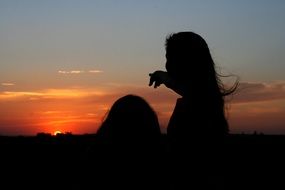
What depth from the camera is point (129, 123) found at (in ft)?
11.7

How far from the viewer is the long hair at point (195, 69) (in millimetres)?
3994

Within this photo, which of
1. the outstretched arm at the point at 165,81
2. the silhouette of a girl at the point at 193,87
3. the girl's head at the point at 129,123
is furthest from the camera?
the outstretched arm at the point at 165,81

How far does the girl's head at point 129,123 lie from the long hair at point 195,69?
0.53 m

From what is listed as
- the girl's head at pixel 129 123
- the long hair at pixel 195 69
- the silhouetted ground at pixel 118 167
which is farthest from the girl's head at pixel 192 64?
the girl's head at pixel 129 123

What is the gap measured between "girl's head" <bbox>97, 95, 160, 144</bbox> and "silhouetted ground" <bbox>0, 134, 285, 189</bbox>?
0.35 ft

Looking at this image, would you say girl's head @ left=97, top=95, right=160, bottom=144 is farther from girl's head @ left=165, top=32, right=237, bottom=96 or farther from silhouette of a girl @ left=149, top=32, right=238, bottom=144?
girl's head @ left=165, top=32, right=237, bottom=96

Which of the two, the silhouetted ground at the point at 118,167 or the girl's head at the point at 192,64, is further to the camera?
the girl's head at the point at 192,64

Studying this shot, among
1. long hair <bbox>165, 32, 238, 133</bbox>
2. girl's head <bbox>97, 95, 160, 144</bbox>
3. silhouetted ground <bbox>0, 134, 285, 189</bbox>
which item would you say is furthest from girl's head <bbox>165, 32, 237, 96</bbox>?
girl's head <bbox>97, 95, 160, 144</bbox>

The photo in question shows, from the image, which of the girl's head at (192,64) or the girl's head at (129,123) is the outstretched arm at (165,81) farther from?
the girl's head at (129,123)

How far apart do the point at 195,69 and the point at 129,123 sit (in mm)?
827

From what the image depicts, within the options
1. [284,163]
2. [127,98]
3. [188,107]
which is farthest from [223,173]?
[284,163]

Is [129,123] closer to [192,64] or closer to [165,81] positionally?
[165,81]

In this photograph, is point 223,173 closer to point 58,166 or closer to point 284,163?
point 58,166

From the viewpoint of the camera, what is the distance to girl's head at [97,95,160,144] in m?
3.55
